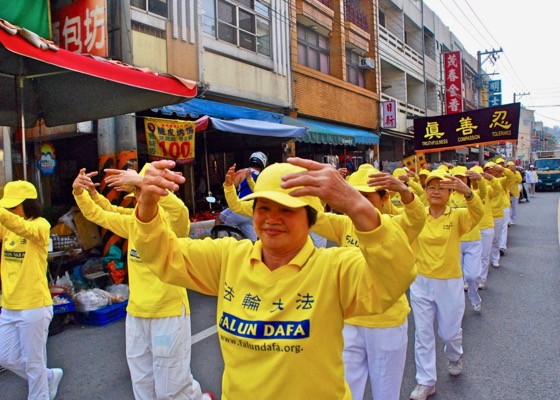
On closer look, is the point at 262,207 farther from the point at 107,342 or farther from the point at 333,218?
the point at 107,342

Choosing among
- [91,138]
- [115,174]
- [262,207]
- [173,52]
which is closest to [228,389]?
[262,207]

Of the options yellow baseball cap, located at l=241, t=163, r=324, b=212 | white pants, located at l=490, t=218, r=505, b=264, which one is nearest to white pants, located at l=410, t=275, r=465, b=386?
yellow baseball cap, located at l=241, t=163, r=324, b=212

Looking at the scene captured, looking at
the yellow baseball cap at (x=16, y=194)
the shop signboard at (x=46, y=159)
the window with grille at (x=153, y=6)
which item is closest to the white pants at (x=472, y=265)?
the yellow baseball cap at (x=16, y=194)

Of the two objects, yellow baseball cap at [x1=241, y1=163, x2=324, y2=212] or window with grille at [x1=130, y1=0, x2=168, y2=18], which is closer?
yellow baseball cap at [x1=241, y1=163, x2=324, y2=212]

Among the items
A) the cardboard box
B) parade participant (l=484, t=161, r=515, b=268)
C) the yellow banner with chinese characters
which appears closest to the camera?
the cardboard box

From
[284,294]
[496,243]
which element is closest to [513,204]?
[496,243]

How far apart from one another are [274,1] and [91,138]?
7544 mm

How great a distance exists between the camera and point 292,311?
1783mm

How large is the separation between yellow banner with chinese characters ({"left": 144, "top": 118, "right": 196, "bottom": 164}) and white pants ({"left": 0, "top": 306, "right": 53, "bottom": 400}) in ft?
14.1

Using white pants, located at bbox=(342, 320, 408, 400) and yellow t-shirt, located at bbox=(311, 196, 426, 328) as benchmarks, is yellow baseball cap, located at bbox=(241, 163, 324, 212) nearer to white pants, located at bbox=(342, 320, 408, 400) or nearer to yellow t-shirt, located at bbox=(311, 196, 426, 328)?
yellow t-shirt, located at bbox=(311, 196, 426, 328)

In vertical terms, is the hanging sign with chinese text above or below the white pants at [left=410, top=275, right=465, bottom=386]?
above

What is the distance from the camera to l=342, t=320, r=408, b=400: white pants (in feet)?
9.98

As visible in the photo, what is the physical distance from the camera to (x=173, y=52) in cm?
1001

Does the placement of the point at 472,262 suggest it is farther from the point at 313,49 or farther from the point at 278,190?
the point at 313,49
